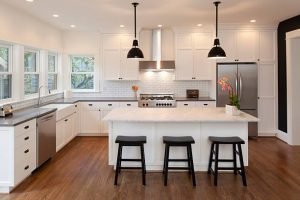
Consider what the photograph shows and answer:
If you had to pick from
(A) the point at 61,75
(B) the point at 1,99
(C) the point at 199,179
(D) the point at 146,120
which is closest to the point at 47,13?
(B) the point at 1,99

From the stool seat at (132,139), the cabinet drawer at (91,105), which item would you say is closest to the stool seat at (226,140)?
the stool seat at (132,139)

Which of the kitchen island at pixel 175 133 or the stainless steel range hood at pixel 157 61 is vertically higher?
the stainless steel range hood at pixel 157 61

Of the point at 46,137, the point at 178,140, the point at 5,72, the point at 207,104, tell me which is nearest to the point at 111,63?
the point at 207,104

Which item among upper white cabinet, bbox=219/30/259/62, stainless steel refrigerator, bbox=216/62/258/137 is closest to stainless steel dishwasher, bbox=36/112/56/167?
stainless steel refrigerator, bbox=216/62/258/137

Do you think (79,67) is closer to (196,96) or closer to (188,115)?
(196,96)

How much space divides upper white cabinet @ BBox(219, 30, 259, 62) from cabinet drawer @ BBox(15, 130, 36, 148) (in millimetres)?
4623

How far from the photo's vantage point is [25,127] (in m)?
4.08

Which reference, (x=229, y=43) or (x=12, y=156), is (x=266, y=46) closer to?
(x=229, y=43)

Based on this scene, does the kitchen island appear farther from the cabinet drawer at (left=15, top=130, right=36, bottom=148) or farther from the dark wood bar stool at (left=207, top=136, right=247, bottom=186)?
the cabinet drawer at (left=15, top=130, right=36, bottom=148)

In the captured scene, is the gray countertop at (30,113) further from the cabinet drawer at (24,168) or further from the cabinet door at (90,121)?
the cabinet drawer at (24,168)

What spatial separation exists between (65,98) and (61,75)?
65cm

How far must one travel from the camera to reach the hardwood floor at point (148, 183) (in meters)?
A: 3.67

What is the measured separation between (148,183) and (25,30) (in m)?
3.65

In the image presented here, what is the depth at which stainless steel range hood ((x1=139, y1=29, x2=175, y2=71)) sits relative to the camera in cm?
729
